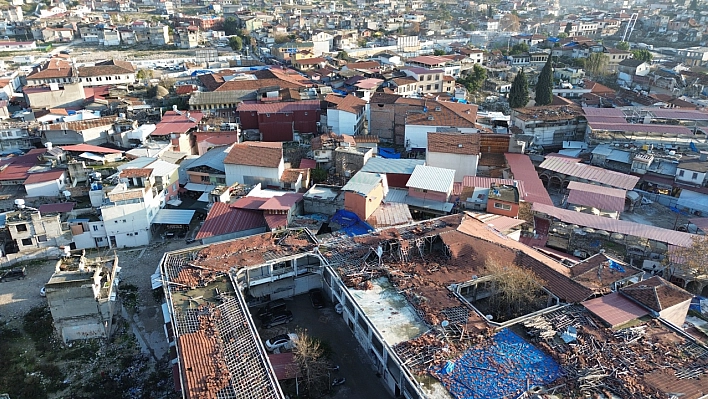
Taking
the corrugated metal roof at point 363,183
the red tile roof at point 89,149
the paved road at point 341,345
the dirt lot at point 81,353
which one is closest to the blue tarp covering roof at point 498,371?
the paved road at point 341,345

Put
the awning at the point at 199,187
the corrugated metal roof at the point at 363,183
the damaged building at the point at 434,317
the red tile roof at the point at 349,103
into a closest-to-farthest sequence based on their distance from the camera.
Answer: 1. the damaged building at the point at 434,317
2. the corrugated metal roof at the point at 363,183
3. the awning at the point at 199,187
4. the red tile roof at the point at 349,103

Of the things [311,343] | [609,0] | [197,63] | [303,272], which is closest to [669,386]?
[311,343]

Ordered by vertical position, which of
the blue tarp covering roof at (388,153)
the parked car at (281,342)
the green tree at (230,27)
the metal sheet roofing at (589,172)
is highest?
the green tree at (230,27)

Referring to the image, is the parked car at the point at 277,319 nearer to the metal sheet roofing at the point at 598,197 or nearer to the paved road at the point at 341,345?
the paved road at the point at 341,345

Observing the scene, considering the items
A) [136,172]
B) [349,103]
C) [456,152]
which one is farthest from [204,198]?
[456,152]

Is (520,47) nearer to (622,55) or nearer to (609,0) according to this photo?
(622,55)
